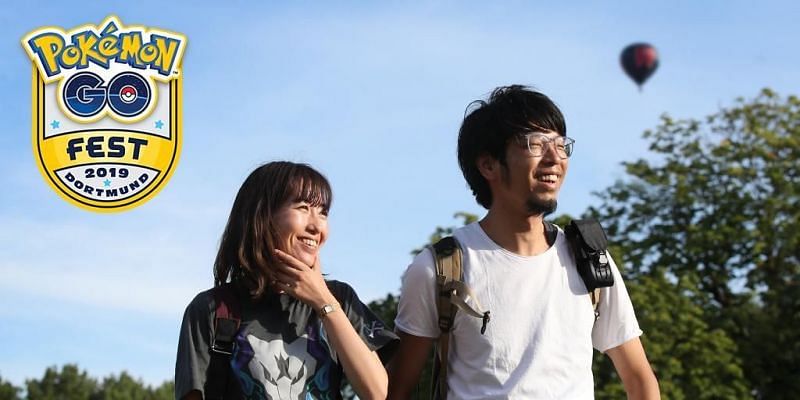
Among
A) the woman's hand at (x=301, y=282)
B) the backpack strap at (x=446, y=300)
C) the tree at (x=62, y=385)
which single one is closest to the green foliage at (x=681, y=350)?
the backpack strap at (x=446, y=300)

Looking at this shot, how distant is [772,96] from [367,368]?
1315 inches

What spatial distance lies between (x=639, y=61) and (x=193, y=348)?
41009mm

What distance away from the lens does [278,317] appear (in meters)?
4.95

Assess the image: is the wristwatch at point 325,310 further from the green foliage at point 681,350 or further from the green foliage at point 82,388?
the green foliage at point 82,388

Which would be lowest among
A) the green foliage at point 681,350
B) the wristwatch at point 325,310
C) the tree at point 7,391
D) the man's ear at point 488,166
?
the wristwatch at point 325,310

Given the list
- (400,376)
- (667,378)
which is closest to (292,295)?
(400,376)

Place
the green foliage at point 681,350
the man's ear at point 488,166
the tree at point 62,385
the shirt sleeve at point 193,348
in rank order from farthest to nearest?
the tree at point 62,385 → the green foliage at point 681,350 → the man's ear at point 488,166 → the shirt sleeve at point 193,348

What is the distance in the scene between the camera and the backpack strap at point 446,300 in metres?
5.04

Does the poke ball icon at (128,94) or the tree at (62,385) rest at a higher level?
the tree at (62,385)

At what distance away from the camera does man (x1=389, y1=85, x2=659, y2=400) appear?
5012 mm

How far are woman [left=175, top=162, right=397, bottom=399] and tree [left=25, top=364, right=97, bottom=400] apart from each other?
88929 mm

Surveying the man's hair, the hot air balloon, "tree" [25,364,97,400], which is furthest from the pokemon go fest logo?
"tree" [25,364,97,400]

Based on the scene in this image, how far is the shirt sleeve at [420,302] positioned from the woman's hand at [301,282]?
1.43 feet

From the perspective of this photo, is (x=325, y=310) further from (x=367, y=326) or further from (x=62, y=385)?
(x=62, y=385)
